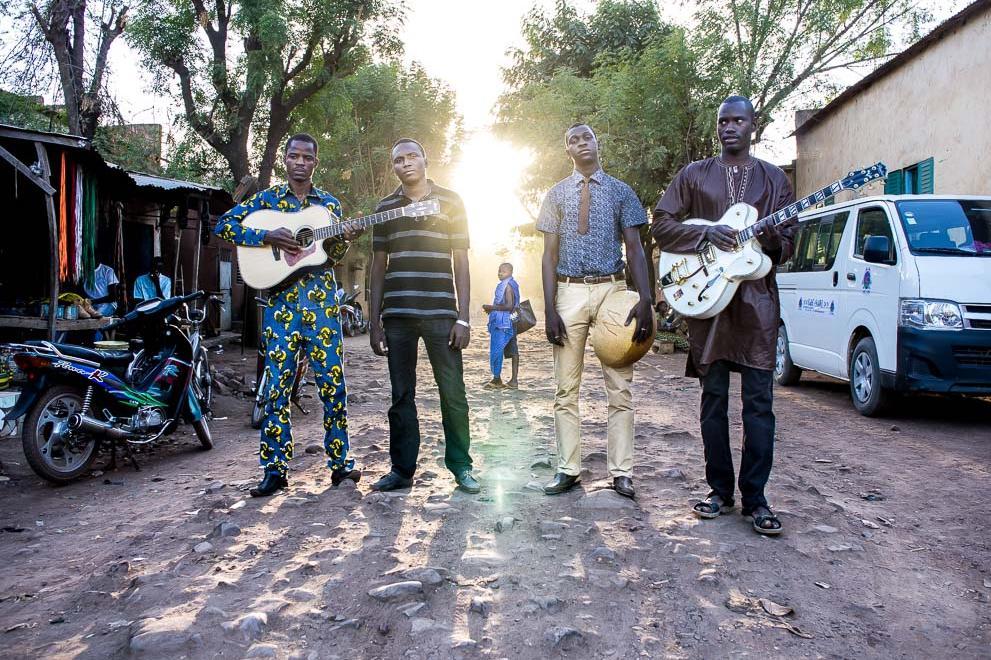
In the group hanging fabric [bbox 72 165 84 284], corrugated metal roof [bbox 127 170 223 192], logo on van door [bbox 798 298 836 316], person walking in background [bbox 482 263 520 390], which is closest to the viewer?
logo on van door [bbox 798 298 836 316]

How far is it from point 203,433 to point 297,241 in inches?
97.6

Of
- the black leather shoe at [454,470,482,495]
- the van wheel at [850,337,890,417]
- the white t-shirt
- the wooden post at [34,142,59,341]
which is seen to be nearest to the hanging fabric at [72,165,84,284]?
the white t-shirt

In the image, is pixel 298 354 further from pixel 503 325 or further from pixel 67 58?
pixel 67 58

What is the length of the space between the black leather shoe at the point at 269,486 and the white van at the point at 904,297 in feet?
15.7

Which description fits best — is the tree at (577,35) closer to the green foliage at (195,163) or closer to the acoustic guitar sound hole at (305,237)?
the green foliage at (195,163)

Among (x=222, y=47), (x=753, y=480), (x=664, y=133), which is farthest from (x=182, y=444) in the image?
(x=664, y=133)

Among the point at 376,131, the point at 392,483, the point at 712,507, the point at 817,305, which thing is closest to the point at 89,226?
the point at 392,483

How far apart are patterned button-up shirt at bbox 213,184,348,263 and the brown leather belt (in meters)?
1.30

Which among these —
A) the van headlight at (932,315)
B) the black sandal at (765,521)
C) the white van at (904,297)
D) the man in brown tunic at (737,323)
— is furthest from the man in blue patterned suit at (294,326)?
the van headlight at (932,315)

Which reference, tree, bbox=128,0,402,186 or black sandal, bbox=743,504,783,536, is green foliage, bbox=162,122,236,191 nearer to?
tree, bbox=128,0,402,186

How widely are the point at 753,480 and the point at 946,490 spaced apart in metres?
1.70

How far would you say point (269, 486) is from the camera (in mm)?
4207

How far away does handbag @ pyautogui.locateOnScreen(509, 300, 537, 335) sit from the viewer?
325 inches

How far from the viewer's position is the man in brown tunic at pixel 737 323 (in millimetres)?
3520
